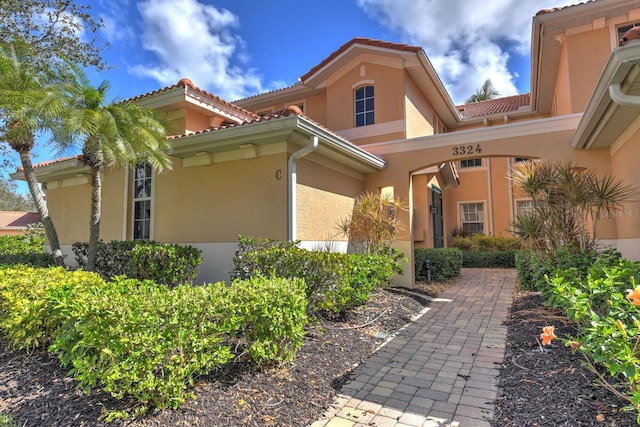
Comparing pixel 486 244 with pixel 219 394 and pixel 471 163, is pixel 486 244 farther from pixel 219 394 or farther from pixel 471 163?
pixel 219 394

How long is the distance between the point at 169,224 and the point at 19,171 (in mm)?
6501

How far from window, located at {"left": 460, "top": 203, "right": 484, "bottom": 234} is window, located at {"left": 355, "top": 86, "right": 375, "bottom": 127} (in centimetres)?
976

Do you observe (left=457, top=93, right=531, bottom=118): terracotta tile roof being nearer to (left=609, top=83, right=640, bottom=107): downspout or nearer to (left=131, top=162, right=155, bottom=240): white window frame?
(left=609, top=83, right=640, bottom=107): downspout

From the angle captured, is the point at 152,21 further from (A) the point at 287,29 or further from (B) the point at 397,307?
(B) the point at 397,307

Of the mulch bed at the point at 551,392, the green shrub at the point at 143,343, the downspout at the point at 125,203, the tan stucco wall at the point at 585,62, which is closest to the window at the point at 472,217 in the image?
the tan stucco wall at the point at 585,62

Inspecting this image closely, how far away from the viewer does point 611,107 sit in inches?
230

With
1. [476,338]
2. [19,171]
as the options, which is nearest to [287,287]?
[476,338]

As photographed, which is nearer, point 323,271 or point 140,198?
point 323,271

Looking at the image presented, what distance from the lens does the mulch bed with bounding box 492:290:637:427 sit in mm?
2902

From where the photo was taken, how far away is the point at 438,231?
52.8 feet

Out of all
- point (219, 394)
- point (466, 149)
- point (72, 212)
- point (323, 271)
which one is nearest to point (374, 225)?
point (466, 149)

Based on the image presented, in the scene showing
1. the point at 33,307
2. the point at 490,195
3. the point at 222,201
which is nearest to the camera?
the point at 33,307

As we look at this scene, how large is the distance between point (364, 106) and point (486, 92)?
19702mm

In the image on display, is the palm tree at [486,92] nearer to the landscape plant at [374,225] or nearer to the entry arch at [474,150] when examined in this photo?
the entry arch at [474,150]
